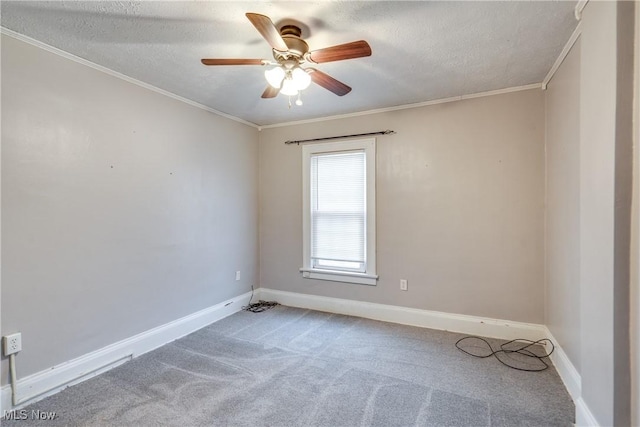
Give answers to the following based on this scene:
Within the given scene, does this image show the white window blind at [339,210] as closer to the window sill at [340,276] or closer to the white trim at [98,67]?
the window sill at [340,276]

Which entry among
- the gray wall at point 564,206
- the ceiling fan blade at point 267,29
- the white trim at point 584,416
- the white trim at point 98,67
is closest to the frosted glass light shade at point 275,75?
the ceiling fan blade at point 267,29

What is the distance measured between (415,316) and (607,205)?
90.5 inches

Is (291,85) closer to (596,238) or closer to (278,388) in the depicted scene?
(596,238)

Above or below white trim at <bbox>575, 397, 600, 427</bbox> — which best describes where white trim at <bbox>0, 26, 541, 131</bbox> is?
above

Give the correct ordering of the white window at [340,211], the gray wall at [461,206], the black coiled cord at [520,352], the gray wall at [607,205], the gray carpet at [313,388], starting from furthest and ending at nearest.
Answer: the white window at [340,211], the gray wall at [461,206], the black coiled cord at [520,352], the gray carpet at [313,388], the gray wall at [607,205]

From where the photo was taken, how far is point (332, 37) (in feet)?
6.77

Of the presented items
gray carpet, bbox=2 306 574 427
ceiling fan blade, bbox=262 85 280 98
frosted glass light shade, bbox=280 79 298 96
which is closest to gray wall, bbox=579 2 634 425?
gray carpet, bbox=2 306 574 427

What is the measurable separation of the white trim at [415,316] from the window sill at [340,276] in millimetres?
244

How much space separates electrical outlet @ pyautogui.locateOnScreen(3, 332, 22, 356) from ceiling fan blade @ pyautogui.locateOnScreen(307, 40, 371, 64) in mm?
2609

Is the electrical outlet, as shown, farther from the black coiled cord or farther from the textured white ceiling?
the black coiled cord

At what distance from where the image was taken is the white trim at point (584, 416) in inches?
62.8

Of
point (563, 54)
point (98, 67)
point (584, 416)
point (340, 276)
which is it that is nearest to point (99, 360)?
point (98, 67)

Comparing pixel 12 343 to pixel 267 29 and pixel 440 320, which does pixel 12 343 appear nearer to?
pixel 267 29

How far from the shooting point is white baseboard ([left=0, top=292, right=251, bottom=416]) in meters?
2.04
